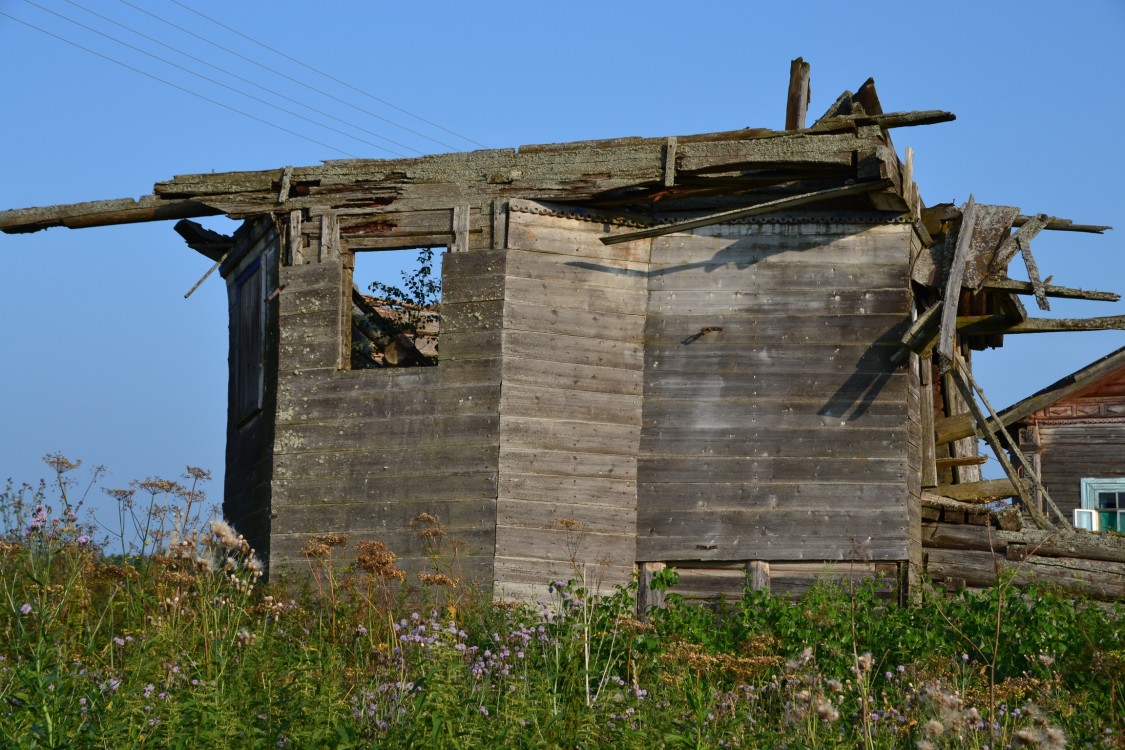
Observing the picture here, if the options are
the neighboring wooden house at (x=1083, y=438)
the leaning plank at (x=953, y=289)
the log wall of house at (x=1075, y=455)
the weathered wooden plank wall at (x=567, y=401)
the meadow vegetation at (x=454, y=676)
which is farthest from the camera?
the log wall of house at (x=1075, y=455)

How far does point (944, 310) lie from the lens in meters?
11.2

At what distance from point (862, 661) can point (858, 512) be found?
6.27 meters

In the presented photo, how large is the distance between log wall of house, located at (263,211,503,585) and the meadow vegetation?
1.64 metres

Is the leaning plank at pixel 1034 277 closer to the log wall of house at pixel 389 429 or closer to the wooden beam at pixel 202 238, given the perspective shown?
the log wall of house at pixel 389 429

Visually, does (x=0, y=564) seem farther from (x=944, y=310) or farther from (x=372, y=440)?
(x=944, y=310)

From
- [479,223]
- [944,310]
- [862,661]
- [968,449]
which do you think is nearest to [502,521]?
[479,223]

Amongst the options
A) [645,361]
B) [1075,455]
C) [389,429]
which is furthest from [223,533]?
[1075,455]

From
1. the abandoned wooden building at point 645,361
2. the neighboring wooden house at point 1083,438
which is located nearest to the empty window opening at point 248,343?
the abandoned wooden building at point 645,361

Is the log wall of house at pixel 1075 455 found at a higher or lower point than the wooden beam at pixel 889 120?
lower

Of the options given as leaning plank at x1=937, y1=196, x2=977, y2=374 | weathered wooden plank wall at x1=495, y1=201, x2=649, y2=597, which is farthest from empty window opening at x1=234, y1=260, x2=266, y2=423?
leaning plank at x1=937, y1=196, x2=977, y2=374

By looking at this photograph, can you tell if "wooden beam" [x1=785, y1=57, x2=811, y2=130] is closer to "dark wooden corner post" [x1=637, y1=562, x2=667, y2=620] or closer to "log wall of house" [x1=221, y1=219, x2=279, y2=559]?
"dark wooden corner post" [x1=637, y1=562, x2=667, y2=620]

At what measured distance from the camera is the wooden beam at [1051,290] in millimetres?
12258

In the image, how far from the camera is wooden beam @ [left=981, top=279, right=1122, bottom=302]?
12258 mm

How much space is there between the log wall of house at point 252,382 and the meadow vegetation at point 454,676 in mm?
3398
